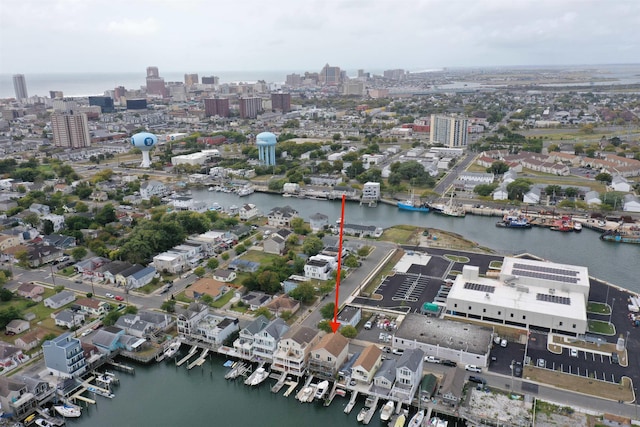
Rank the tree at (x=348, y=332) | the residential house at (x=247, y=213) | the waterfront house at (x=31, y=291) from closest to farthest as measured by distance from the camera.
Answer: the tree at (x=348, y=332)
the waterfront house at (x=31, y=291)
the residential house at (x=247, y=213)

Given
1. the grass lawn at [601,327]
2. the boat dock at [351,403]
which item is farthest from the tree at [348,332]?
the grass lawn at [601,327]

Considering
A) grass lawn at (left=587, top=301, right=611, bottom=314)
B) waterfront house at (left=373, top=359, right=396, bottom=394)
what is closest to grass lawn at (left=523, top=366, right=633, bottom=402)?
waterfront house at (left=373, top=359, right=396, bottom=394)

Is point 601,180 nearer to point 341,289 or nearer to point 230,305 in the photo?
point 341,289

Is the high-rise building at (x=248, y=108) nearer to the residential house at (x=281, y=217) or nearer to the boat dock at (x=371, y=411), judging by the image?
the residential house at (x=281, y=217)

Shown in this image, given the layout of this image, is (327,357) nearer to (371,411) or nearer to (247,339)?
(371,411)

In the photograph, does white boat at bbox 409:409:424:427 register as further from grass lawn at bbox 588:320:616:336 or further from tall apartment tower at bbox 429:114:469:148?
tall apartment tower at bbox 429:114:469:148

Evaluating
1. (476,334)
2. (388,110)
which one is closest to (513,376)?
(476,334)

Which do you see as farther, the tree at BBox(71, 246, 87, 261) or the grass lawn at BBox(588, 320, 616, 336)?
the tree at BBox(71, 246, 87, 261)
